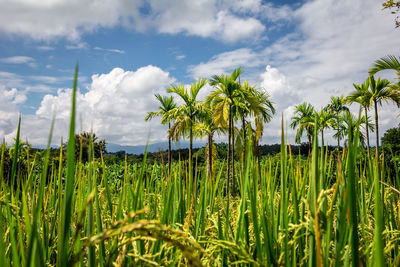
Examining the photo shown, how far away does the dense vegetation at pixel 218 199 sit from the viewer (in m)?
0.66

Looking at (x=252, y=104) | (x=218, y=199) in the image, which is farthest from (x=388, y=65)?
(x=218, y=199)

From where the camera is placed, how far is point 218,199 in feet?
6.05

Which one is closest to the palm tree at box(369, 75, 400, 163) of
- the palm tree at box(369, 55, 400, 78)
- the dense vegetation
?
the dense vegetation

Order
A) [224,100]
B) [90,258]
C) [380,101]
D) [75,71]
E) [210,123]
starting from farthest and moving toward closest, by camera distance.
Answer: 1. [380,101]
2. [210,123]
3. [224,100]
4. [90,258]
5. [75,71]

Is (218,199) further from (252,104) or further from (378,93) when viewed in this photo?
(378,93)

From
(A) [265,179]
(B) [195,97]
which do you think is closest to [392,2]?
(B) [195,97]

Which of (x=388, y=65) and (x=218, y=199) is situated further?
(x=388, y=65)

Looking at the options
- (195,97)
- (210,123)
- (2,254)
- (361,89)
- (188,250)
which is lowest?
(2,254)

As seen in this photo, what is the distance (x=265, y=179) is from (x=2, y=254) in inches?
54.8

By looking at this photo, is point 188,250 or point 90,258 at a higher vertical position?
point 188,250

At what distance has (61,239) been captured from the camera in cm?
60

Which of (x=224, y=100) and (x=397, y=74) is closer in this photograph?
(x=397, y=74)

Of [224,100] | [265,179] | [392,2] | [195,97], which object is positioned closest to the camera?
[265,179]

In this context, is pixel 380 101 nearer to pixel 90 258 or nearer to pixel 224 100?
pixel 224 100
